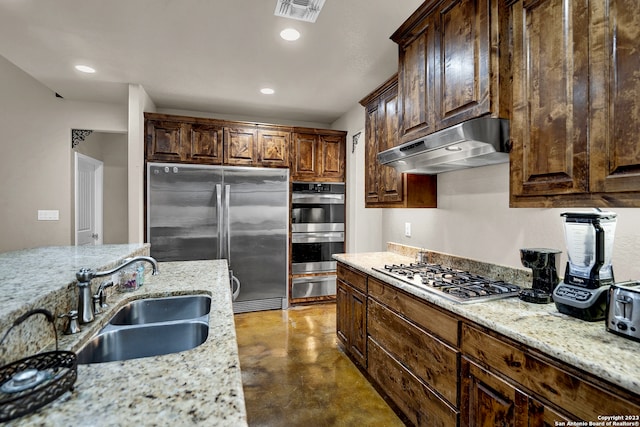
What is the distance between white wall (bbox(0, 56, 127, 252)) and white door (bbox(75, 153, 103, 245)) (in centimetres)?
19

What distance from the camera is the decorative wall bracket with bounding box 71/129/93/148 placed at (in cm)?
391

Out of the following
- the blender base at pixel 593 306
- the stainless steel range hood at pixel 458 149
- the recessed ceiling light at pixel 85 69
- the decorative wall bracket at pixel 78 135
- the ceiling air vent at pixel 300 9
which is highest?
the recessed ceiling light at pixel 85 69

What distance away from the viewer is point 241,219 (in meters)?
3.88

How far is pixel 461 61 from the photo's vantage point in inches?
68.6

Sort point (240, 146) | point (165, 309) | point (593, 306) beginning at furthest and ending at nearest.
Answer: point (240, 146)
point (165, 309)
point (593, 306)

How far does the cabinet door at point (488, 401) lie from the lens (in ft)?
3.81

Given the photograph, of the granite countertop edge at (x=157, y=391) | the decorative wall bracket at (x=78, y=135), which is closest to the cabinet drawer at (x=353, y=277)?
the granite countertop edge at (x=157, y=391)

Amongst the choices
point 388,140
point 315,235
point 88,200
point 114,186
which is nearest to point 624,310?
point 388,140

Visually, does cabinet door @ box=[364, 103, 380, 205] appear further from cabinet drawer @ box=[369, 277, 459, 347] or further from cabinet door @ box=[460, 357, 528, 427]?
cabinet door @ box=[460, 357, 528, 427]

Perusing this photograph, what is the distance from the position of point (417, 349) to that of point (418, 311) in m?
0.21

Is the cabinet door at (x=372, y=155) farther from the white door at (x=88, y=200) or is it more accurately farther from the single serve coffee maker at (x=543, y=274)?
the white door at (x=88, y=200)

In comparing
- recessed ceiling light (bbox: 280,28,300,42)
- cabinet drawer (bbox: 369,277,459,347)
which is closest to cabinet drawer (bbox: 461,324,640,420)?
cabinet drawer (bbox: 369,277,459,347)

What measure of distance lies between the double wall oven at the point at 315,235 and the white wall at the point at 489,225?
46.2 inches

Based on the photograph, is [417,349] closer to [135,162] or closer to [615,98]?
[615,98]
